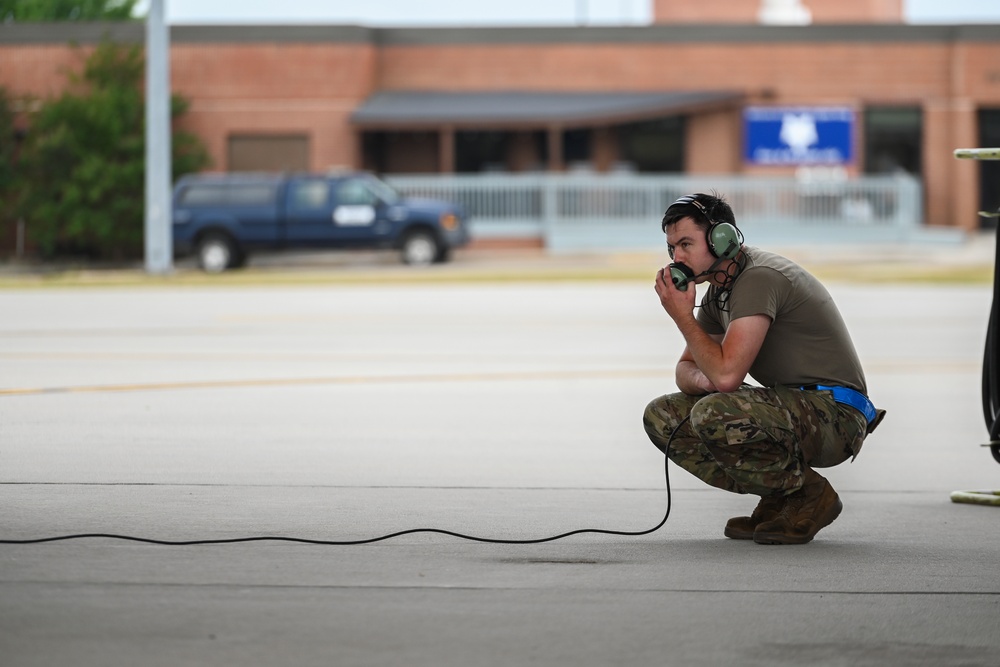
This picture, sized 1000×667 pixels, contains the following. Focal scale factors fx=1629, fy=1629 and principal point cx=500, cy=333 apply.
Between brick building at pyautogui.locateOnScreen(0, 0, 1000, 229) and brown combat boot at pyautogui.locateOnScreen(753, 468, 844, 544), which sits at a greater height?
brick building at pyautogui.locateOnScreen(0, 0, 1000, 229)

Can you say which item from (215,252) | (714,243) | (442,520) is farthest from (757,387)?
(215,252)

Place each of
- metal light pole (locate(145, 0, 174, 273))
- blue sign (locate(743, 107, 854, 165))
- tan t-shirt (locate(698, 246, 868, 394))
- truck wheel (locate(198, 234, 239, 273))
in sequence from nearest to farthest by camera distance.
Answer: tan t-shirt (locate(698, 246, 868, 394))
metal light pole (locate(145, 0, 174, 273))
truck wheel (locate(198, 234, 239, 273))
blue sign (locate(743, 107, 854, 165))

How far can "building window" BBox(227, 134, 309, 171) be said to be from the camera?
37.5 metres

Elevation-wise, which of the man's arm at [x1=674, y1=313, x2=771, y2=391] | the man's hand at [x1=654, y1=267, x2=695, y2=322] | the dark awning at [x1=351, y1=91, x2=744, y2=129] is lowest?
the man's arm at [x1=674, y1=313, x2=771, y2=391]

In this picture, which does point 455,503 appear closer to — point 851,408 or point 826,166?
point 851,408

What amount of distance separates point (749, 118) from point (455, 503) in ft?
106

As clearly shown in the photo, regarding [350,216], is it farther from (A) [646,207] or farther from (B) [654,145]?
(B) [654,145]

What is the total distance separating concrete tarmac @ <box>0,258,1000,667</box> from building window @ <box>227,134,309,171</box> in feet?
73.8

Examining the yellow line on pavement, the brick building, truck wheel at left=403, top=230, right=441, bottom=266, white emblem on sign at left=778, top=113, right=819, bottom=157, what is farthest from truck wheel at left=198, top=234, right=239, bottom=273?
the yellow line on pavement

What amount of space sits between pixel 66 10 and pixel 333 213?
3915 centimetres

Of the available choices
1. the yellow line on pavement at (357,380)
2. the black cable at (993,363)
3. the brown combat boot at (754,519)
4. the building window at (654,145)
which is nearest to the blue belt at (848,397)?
the brown combat boot at (754,519)

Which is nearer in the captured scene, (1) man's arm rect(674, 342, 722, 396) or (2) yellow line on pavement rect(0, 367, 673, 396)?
(1) man's arm rect(674, 342, 722, 396)

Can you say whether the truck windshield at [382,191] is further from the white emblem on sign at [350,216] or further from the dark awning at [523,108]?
the dark awning at [523,108]

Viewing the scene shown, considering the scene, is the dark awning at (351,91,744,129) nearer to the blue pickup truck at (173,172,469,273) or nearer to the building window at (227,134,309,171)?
the building window at (227,134,309,171)
